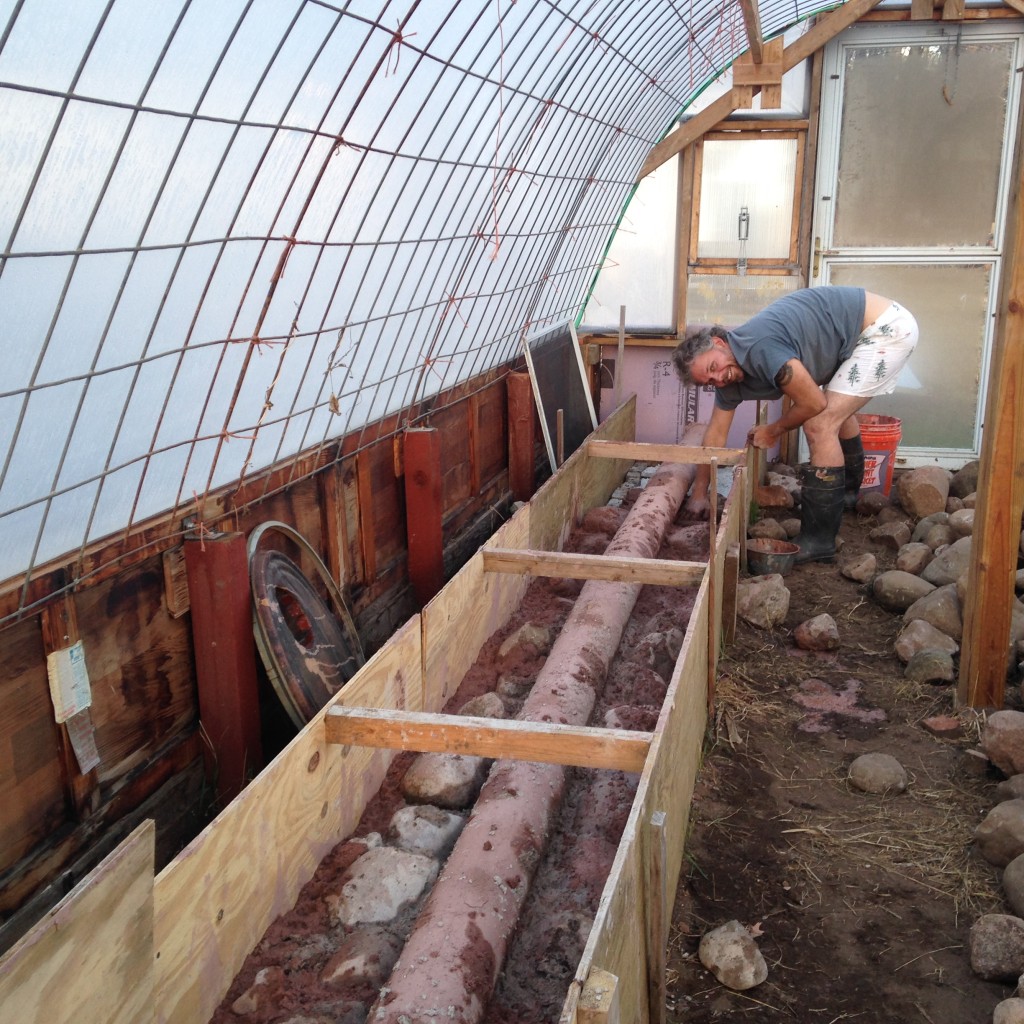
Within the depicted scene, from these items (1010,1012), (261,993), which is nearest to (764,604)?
(1010,1012)

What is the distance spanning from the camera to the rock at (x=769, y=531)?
→ 6.84 meters

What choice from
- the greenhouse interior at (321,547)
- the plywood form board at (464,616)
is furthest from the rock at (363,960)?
the plywood form board at (464,616)

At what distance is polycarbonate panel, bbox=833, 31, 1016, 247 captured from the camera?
8164 mm

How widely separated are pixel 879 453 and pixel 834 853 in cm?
460

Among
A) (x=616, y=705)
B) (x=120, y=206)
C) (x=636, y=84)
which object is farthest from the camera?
(x=636, y=84)

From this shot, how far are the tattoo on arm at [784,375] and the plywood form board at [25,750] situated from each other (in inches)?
170

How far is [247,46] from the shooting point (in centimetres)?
283

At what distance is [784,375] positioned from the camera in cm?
602

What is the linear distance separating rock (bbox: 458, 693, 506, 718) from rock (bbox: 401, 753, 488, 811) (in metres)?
0.38

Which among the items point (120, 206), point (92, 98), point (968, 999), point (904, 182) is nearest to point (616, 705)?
point (968, 999)

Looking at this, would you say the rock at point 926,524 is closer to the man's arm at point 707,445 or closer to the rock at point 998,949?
the man's arm at point 707,445

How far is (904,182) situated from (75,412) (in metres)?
7.48

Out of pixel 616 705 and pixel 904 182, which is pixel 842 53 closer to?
pixel 904 182

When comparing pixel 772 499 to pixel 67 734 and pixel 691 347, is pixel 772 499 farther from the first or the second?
pixel 67 734
